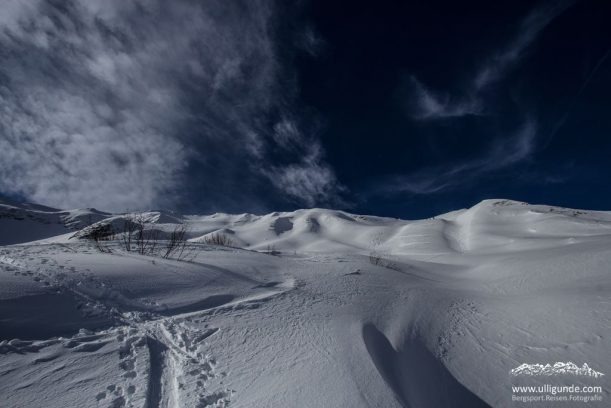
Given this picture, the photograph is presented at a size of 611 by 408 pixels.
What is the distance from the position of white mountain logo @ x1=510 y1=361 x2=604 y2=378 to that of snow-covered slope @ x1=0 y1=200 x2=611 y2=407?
3cm

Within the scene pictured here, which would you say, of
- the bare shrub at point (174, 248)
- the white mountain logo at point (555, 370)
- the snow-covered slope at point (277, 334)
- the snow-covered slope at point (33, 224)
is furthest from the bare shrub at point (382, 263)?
the snow-covered slope at point (33, 224)

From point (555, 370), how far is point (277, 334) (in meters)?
2.78

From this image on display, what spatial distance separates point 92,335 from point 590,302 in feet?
19.3

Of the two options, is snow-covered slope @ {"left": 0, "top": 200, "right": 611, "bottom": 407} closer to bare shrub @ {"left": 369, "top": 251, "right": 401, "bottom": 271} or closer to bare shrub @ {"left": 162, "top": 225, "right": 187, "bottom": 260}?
bare shrub @ {"left": 162, "top": 225, "right": 187, "bottom": 260}

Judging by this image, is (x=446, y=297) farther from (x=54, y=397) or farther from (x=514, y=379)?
(x=54, y=397)

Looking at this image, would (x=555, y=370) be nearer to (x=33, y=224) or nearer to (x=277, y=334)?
(x=277, y=334)

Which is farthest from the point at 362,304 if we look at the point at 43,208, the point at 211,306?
the point at 43,208

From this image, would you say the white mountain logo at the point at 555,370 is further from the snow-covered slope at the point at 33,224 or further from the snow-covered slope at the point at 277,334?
the snow-covered slope at the point at 33,224

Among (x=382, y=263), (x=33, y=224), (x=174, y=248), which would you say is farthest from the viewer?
(x=33, y=224)

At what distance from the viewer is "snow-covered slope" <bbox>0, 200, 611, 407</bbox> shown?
196cm

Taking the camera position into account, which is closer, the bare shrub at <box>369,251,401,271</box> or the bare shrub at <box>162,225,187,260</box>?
the bare shrub at <box>162,225,187,260</box>

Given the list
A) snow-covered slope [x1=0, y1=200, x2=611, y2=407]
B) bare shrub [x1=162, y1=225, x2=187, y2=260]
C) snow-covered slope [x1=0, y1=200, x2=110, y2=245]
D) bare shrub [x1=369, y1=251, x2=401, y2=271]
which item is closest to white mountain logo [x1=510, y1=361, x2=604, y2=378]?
snow-covered slope [x1=0, y1=200, x2=611, y2=407]

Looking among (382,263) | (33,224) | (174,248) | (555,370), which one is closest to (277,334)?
(555,370)

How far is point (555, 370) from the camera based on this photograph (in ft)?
8.95
